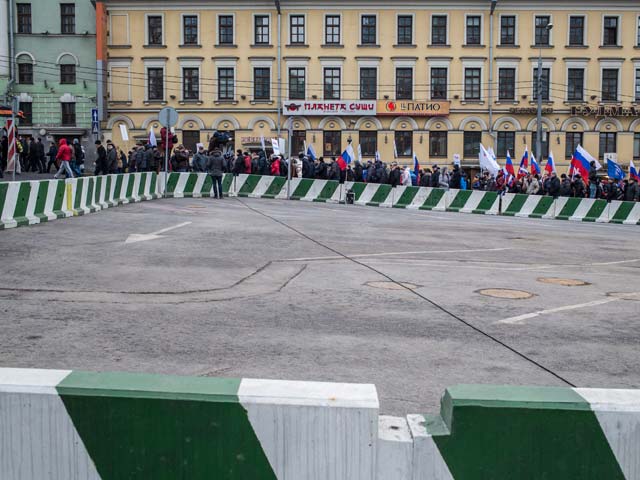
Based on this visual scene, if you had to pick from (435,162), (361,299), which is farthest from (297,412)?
(435,162)

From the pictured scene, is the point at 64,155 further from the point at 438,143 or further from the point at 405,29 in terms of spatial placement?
the point at 405,29

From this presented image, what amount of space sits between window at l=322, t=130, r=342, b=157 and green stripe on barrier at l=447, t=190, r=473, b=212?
24403 mm

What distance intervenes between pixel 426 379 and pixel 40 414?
339 centimetres

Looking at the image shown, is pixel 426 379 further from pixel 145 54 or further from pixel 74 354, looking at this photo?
Answer: pixel 145 54

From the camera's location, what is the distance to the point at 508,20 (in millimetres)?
54531

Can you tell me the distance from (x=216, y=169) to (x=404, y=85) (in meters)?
28.3

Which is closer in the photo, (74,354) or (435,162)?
(74,354)

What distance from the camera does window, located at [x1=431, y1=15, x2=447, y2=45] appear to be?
54.9 metres

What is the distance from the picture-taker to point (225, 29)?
55.1 metres

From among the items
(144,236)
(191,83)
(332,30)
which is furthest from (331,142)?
(144,236)

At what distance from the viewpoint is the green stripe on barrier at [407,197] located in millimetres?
32188

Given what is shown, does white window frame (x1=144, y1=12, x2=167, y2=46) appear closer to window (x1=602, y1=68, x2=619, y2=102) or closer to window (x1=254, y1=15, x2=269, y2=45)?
window (x1=254, y1=15, x2=269, y2=45)

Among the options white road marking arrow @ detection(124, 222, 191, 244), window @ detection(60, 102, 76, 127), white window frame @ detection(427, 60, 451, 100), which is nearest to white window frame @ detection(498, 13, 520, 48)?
white window frame @ detection(427, 60, 451, 100)

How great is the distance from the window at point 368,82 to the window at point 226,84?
8691mm
